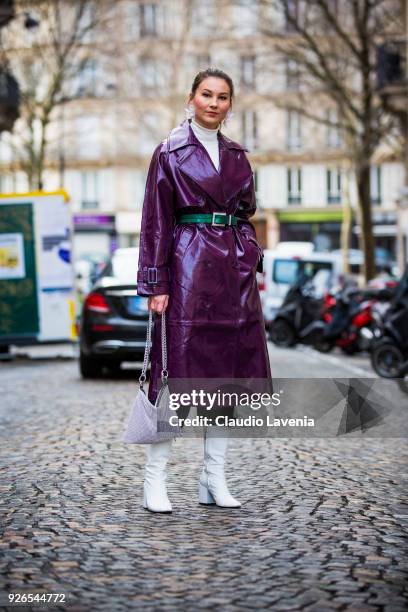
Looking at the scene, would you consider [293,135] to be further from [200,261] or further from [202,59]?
[200,261]

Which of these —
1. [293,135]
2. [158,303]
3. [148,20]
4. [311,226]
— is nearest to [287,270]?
[158,303]

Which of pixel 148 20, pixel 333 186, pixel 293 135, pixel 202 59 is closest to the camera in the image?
pixel 202 59

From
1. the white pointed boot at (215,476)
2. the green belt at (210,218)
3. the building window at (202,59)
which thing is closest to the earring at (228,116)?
the green belt at (210,218)

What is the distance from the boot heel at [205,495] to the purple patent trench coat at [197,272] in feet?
1.79

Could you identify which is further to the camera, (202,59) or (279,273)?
(202,59)

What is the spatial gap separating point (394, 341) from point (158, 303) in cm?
952

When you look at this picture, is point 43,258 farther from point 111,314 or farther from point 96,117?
point 96,117

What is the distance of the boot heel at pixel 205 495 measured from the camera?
6.03 m

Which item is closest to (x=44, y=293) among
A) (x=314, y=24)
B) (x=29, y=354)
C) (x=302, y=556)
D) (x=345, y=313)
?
(x=29, y=354)

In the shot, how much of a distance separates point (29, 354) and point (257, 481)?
15.1 meters

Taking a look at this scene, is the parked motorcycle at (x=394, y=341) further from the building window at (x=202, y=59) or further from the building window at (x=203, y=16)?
the building window at (x=202, y=59)

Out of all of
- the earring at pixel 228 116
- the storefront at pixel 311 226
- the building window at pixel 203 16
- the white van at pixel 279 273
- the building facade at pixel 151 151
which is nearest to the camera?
the earring at pixel 228 116

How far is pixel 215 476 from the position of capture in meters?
5.93

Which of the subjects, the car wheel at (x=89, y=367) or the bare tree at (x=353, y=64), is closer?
the car wheel at (x=89, y=367)
